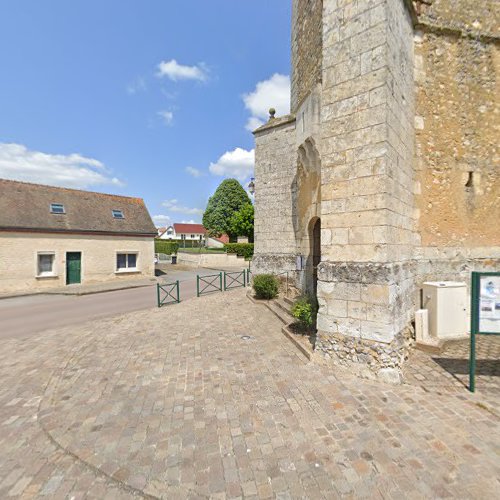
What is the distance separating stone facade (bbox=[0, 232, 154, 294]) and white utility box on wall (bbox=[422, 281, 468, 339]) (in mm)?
16514

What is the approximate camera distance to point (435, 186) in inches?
225

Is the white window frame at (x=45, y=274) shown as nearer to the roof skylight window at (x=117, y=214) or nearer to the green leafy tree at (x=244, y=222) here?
the roof skylight window at (x=117, y=214)

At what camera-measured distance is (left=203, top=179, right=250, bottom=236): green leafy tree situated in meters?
37.0

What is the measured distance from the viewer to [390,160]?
417cm

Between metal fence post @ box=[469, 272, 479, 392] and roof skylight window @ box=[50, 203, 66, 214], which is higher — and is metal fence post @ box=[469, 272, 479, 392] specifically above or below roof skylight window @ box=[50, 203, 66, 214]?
below

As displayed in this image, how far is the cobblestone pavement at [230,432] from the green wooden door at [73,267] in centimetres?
1176

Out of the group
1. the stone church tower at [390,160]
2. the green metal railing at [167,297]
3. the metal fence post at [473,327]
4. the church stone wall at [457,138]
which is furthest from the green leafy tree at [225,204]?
the metal fence post at [473,327]

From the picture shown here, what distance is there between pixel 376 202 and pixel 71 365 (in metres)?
5.89

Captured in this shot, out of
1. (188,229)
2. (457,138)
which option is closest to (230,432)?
(457,138)

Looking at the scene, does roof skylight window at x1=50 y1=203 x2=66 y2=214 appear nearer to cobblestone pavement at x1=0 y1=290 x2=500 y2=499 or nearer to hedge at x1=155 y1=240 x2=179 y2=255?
cobblestone pavement at x1=0 y1=290 x2=500 y2=499

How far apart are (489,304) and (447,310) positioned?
75.0 inches

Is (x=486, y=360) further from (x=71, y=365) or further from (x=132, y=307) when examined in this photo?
(x=132, y=307)

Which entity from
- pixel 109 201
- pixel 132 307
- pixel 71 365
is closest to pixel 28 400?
pixel 71 365

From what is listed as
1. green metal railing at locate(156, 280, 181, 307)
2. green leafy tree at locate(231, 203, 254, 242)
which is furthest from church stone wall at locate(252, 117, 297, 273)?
green leafy tree at locate(231, 203, 254, 242)
